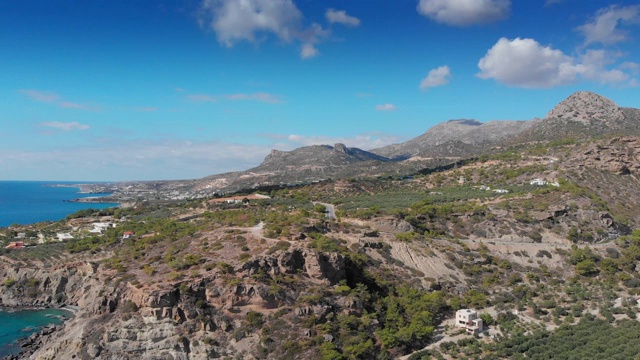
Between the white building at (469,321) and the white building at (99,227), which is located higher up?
the white building at (99,227)

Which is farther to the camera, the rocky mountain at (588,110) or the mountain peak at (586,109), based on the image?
the mountain peak at (586,109)

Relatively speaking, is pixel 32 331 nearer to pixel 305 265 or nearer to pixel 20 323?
pixel 20 323

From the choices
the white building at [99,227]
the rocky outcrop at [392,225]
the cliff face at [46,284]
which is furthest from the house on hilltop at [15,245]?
the rocky outcrop at [392,225]

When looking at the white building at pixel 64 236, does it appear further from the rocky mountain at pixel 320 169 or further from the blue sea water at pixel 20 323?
the rocky mountain at pixel 320 169

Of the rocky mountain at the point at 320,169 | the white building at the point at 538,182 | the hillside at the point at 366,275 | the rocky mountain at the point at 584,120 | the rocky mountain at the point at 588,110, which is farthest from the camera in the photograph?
the rocky mountain at the point at 320,169

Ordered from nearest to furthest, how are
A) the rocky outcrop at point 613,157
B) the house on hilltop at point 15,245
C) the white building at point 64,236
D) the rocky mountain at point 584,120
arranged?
the house on hilltop at point 15,245 < the white building at point 64,236 < the rocky outcrop at point 613,157 < the rocky mountain at point 584,120

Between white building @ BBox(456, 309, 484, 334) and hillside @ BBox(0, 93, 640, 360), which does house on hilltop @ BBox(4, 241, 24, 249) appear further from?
white building @ BBox(456, 309, 484, 334)

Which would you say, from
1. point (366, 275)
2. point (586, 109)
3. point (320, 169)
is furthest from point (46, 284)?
point (586, 109)

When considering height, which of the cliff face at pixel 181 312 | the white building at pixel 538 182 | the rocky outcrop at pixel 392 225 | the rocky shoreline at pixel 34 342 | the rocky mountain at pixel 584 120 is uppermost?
the rocky mountain at pixel 584 120
